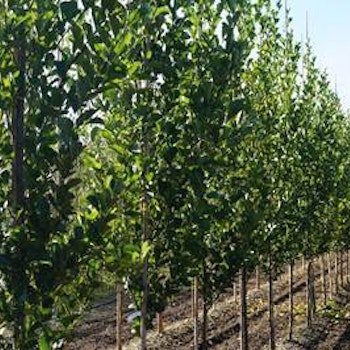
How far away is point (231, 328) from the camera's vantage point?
602 inches

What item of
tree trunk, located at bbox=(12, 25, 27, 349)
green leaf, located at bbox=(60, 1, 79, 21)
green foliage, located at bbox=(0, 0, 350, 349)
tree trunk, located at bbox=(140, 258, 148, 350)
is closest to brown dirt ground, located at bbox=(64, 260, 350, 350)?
green foliage, located at bbox=(0, 0, 350, 349)

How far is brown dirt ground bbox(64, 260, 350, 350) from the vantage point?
14.1m

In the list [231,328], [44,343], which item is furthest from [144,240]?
[231,328]

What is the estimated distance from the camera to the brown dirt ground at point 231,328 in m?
14.1

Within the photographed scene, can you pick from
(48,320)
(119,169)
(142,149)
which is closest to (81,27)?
(48,320)

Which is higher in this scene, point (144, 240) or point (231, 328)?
point (144, 240)

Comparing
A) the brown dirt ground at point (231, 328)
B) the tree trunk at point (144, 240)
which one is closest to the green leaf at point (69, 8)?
the tree trunk at point (144, 240)

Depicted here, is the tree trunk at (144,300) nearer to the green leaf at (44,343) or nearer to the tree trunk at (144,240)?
the tree trunk at (144,240)

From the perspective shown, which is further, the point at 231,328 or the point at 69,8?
the point at 231,328

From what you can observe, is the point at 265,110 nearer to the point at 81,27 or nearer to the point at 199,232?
the point at 199,232

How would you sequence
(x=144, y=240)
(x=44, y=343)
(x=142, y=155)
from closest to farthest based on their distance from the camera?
(x=44, y=343) → (x=142, y=155) → (x=144, y=240)

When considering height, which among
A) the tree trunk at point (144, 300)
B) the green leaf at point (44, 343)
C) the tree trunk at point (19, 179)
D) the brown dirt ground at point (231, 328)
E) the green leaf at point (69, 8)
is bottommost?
the brown dirt ground at point (231, 328)

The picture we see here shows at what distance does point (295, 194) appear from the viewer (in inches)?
467

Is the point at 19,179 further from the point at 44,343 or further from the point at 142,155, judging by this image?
the point at 142,155
